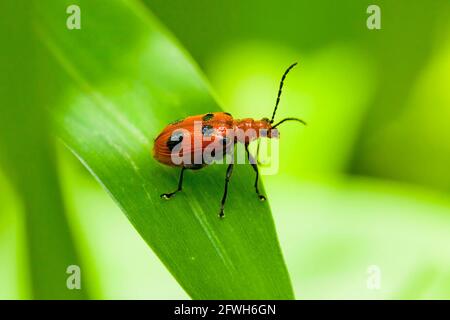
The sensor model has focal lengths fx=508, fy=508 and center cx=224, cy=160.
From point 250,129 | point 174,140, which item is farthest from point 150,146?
point 250,129

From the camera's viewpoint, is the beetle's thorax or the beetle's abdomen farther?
the beetle's thorax

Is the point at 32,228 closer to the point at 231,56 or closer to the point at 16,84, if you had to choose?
the point at 16,84

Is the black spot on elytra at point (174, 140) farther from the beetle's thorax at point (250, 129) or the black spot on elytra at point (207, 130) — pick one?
the beetle's thorax at point (250, 129)

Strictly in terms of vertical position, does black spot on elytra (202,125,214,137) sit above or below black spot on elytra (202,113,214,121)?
below

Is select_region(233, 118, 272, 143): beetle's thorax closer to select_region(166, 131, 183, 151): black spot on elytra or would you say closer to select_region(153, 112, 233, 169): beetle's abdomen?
select_region(153, 112, 233, 169): beetle's abdomen

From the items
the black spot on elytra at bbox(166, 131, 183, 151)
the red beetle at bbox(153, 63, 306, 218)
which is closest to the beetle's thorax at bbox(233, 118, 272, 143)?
the red beetle at bbox(153, 63, 306, 218)

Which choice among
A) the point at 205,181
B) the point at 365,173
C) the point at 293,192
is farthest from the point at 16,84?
the point at 365,173

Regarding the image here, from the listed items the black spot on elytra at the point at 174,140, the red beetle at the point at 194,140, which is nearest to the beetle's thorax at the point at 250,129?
the red beetle at the point at 194,140

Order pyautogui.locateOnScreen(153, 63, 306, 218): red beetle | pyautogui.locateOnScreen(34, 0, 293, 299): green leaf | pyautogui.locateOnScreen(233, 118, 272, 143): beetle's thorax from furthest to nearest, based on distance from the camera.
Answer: pyautogui.locateOnScreen(233, 118, 272, 143): beetle's thorax → pyautogui.locateOnScreen(153, 63, 306, 218): red beetle → pyautogui.locateOnScreen(34, 0, 293, 299): green leaf
